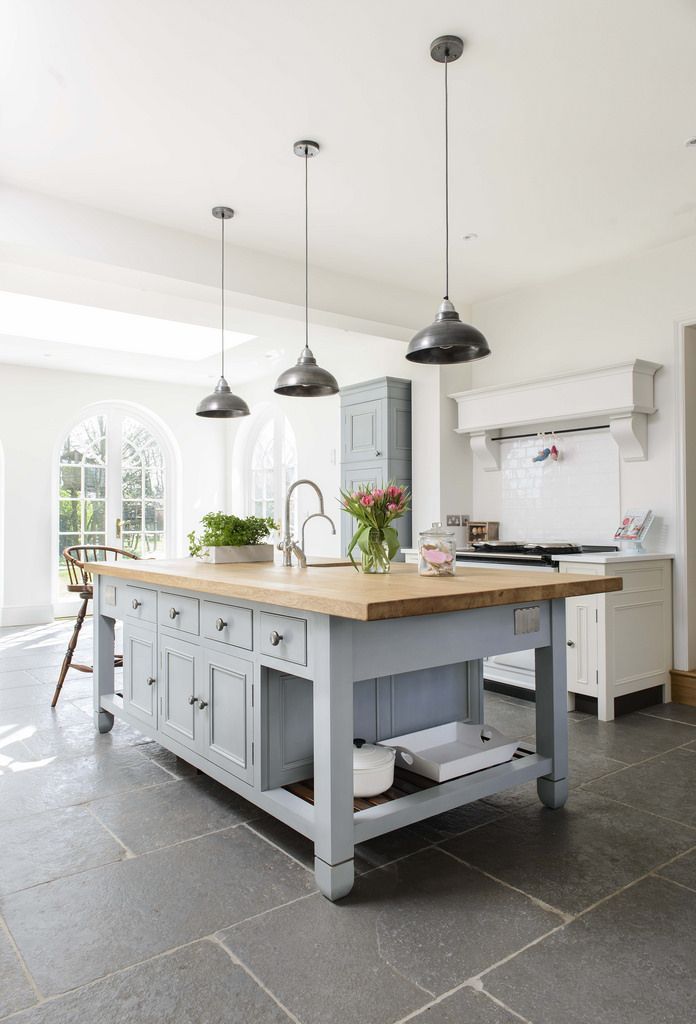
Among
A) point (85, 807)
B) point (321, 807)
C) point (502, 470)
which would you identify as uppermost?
point (502, 470)

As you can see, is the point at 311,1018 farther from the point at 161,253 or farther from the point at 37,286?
the point at 37,286

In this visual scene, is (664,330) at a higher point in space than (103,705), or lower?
higher

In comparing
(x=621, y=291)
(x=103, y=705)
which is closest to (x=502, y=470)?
(x=621, y=291)

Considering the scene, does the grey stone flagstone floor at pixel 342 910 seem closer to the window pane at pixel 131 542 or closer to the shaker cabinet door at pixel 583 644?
the shaker cabinet door at pixel 583 644

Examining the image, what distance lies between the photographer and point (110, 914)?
1.87m

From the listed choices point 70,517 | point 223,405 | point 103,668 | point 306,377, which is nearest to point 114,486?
point 70,517

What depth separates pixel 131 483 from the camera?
833 cm

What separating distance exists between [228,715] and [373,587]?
2.52 ft

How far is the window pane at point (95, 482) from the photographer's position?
7.94 metres

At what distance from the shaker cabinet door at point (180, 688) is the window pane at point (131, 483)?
18.8ft

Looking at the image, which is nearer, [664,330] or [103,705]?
[103,705]

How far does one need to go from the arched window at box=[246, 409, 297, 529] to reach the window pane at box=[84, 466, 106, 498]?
1.74 metres

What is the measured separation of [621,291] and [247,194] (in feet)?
8.28

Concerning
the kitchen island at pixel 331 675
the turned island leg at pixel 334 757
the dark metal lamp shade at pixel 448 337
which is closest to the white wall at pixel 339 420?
the kitchen island at pixel 331 675
